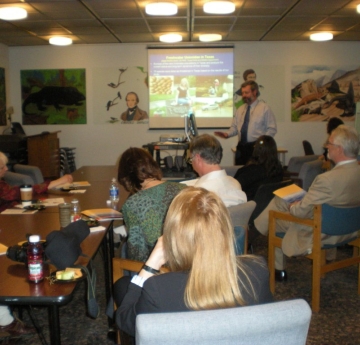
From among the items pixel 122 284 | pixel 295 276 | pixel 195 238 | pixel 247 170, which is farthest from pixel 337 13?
pixel 195 238

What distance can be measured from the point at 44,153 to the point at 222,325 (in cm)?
690

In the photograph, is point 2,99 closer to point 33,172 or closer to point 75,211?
point 33,172

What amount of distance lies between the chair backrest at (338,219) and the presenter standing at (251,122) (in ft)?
9.30

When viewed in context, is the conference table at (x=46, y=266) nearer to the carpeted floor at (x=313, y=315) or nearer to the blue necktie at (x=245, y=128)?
the carpeted floor at (x=313, y=315)

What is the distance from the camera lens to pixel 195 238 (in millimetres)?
1341

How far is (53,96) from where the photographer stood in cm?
860

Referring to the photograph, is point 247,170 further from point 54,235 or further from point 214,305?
point 214,305

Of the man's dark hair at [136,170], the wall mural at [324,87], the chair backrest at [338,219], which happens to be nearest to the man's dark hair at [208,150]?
the man's dark hair at [136,170]

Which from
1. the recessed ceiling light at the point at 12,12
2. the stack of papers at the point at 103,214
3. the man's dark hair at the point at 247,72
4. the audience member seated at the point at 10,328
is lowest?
the audience member seated at the point at 10,328

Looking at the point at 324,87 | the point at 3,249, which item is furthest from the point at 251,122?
the point at 3,249

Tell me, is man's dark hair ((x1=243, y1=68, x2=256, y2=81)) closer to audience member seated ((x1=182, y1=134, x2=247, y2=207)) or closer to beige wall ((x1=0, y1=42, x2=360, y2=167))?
beige wall ((x1=0, y1=42, x2=360, y2=167))

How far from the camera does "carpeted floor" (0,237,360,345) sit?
9.06ft

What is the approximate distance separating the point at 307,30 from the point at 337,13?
3.85ft

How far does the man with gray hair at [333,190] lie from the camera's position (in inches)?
121
